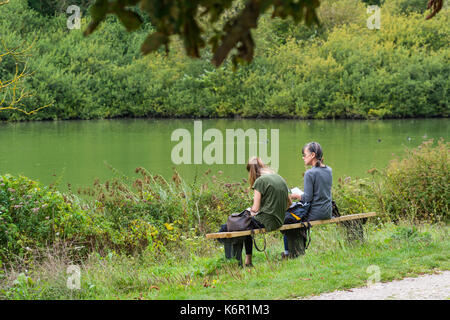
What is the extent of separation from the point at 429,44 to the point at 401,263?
137 ft

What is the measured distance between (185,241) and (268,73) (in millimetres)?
39251

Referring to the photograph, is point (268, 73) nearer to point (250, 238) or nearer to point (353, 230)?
point (353, 230)

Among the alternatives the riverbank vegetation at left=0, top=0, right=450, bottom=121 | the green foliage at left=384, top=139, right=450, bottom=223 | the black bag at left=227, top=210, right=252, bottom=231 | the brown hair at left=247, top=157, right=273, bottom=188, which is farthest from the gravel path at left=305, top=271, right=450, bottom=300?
the riverbank vegetation at left=0, top=0, right=450, bottom=121

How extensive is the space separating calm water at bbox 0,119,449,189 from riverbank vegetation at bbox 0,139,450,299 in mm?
2251

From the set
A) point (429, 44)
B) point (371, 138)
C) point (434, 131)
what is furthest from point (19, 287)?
point (429, 44)

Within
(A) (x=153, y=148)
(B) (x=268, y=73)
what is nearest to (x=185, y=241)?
(A) (x=153, y=148)

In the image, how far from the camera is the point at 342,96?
139 ft

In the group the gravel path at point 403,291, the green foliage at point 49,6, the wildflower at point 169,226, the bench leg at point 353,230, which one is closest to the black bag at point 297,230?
the bench leg at point 353,230

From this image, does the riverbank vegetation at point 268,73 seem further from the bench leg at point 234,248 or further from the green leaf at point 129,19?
the green leaf at point 129,19

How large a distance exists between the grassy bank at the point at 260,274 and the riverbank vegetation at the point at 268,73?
35.0 metres

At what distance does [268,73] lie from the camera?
45.7 m

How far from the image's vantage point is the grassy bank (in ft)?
14.5

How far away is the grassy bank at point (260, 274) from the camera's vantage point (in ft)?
14.5
